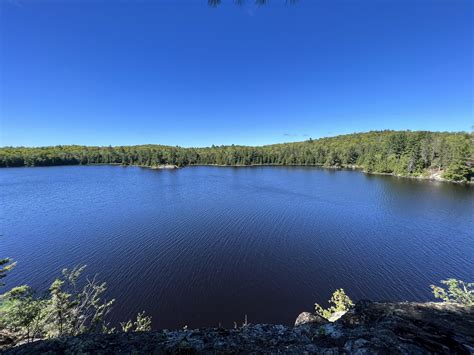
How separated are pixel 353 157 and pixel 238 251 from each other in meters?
126

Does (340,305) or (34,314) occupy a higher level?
(34,314)

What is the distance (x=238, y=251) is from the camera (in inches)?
826

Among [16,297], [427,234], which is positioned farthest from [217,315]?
[427,234]

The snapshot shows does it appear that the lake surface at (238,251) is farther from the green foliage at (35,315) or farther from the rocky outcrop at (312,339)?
the rocky outcrop at (312,339)

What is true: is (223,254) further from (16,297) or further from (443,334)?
(443,334)

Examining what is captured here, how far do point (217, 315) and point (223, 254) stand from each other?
7053 millimetres

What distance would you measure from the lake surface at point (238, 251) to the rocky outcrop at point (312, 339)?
12031 millimetres

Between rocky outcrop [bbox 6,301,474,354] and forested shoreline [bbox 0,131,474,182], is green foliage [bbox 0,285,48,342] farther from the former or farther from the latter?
forested shoreline [bbox 0,131,474,182]

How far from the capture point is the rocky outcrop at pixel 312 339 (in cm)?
240

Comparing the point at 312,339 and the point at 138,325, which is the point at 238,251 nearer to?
the point at 138,325

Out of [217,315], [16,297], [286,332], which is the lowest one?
[217,315]

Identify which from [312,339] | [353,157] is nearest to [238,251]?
[312,339]

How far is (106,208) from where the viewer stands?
3541 cm

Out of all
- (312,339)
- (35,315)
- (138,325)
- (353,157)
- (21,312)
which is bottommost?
(138,325)
